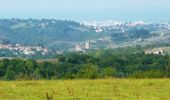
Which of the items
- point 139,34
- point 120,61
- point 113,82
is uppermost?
point 113,82

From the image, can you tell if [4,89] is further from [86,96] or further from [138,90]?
[138,90]

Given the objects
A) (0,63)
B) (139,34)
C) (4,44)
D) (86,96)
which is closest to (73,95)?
(86,96)

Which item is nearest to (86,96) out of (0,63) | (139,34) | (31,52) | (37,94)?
(37,94)

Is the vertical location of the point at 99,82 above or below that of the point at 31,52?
above

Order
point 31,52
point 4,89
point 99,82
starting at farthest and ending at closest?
point 31,52 → point 99,82 → point 4,89

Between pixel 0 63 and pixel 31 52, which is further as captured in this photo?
pixel 31 52

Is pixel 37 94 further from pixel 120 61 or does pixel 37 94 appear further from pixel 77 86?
pixel 120 61

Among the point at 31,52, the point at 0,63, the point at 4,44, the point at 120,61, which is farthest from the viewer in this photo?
the point at 4,44
